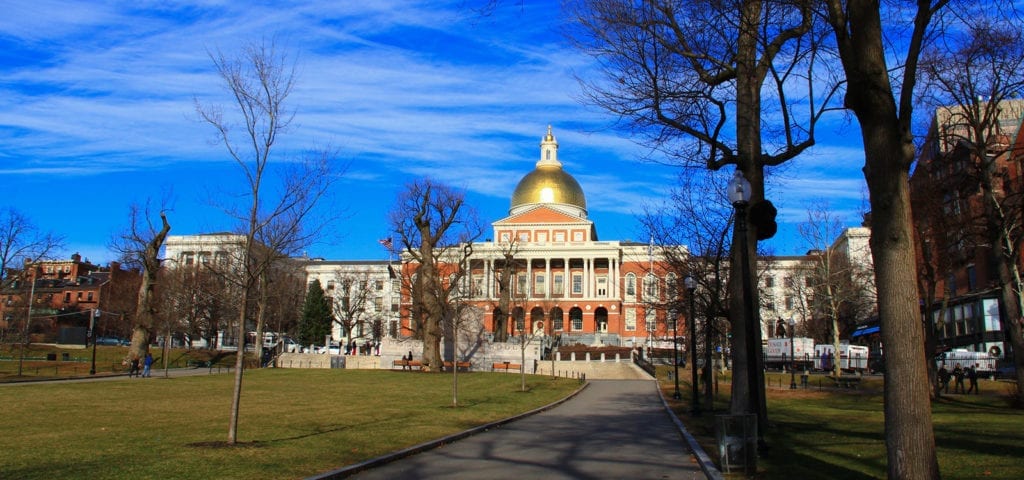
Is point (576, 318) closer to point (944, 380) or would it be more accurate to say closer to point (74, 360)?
point (74, 360)

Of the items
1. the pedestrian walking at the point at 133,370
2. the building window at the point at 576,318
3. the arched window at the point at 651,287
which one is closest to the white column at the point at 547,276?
the building window at the point at 576,318

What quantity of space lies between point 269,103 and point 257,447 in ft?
21.1

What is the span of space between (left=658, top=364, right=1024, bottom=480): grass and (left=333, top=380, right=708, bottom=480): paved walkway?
1.03m

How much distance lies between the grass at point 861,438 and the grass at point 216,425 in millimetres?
A: 6596

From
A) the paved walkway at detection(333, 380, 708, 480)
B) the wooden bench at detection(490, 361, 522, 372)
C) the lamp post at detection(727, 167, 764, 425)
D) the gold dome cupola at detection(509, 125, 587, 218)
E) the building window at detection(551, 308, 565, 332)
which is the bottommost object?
the paved walkway at detection(333, 380, 708, 480)

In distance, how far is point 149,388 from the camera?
3097cm

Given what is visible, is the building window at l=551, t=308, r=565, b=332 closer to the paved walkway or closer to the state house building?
the state house building

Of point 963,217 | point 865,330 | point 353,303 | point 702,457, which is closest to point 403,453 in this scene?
point 702,457

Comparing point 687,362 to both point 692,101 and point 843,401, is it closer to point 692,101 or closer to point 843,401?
point 843,401

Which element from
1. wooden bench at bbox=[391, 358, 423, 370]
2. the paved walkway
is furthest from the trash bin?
wooden bench at bbox=[391, 358, 423, 370]

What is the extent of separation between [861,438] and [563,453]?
20.5 ft

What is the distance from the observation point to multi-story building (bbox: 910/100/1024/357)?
25.5 meters

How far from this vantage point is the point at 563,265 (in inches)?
4267

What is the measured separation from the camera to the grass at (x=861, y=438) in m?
11.1
